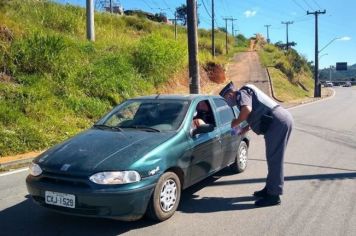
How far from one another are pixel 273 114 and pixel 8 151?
6518 mm

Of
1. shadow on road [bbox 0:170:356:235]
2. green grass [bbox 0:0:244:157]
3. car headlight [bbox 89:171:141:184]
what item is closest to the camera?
car headlight [bbox 89:171:141:184]

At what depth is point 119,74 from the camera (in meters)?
19.3

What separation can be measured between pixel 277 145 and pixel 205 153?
959 mm

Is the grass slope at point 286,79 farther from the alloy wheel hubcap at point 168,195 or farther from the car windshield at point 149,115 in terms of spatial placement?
the alloy wheel hubcap at point 168,195

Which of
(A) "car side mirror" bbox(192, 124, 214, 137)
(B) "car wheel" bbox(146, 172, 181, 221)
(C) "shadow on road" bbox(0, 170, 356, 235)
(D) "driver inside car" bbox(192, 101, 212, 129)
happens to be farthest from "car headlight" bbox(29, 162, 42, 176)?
(D) "driver inside car" bbox(192, 101, 212, 129)

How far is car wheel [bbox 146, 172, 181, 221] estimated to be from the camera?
544 cm

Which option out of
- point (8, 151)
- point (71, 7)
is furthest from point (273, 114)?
point (71, 7)

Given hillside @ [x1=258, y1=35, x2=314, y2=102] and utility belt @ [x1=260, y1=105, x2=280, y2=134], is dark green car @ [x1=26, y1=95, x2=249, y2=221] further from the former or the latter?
hillside @ [x1=258, y1=35, x2=314, y2=102]

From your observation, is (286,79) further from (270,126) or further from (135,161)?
(135,161)

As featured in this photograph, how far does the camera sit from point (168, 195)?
5.70 m

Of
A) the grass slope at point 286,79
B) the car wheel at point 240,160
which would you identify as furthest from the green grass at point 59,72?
the grass slope at point 286,79

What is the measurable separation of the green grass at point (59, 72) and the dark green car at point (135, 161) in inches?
206

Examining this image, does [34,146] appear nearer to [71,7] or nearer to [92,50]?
[92,50]

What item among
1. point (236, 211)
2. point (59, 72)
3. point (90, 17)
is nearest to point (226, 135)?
point (236, 211)
